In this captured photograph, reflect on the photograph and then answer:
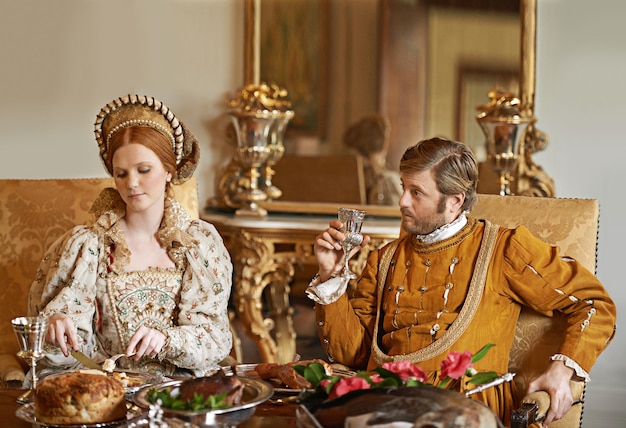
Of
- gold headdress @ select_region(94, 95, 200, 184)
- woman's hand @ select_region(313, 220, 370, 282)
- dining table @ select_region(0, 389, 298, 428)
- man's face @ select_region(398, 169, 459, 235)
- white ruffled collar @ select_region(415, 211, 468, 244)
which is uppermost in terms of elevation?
gold headdress @ select_region(94, 95, 200, 184)

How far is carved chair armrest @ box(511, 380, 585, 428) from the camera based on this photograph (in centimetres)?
220

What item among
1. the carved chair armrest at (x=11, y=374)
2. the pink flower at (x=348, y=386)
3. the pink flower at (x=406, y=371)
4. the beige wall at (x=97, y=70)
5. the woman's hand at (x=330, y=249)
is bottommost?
the carved chair armrest at (x=11, y=374)

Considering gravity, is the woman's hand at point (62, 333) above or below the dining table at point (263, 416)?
above

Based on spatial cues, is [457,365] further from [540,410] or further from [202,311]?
[202,311]

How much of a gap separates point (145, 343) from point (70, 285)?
1.13 feet

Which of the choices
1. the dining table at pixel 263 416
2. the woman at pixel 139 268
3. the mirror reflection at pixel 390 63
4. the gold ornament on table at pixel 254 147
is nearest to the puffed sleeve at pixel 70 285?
the woman at pixel 139 268

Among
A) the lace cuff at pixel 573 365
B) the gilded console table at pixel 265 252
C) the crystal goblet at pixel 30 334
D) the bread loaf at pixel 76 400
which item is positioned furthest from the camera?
the gilded console table at pixel 265 252

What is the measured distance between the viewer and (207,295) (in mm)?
2756

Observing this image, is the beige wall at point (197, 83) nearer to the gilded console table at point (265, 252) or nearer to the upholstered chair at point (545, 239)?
the gilded console table at point (265, 252)

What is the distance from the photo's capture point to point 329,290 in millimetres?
2607

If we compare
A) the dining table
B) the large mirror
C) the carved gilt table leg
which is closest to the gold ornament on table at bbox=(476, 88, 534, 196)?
the large mirror

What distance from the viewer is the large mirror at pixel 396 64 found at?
15.2ft

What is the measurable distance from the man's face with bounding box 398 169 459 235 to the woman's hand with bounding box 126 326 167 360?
70cm

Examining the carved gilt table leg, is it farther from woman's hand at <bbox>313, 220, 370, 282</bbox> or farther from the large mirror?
woman's hand at <bbox>313, 220, 370, 282</bbox>
